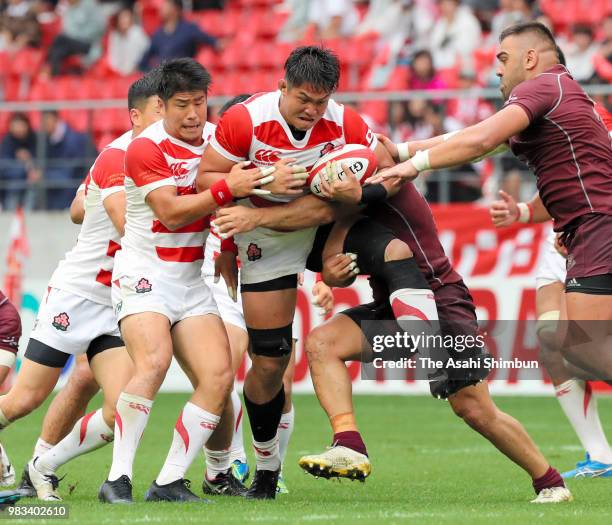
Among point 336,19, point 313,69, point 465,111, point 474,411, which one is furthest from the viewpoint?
point 336,19

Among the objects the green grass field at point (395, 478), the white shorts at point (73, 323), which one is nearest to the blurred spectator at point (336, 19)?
the green grass field at point (395, 478)

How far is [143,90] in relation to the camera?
302 inches

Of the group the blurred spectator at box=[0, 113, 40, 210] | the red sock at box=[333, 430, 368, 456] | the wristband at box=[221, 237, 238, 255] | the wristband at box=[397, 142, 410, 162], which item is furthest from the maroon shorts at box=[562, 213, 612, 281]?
the blurred spectator at box=[0, 113, 40, 210]

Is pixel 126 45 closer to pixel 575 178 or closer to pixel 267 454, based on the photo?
pixel 267 454

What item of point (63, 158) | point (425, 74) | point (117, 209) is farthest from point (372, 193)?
point (63, 158)

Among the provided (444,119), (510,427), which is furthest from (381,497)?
(444,119)

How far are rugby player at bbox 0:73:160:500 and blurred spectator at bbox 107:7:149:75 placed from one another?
1231 centimetres

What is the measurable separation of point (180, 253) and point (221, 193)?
0.60m

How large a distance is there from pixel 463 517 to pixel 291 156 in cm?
201

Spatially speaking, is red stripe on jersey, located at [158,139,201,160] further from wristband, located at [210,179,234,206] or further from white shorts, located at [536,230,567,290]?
white shorts, located at [536,230,567,290]

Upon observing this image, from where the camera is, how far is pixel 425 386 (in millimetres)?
14594

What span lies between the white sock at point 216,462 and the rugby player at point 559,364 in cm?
222

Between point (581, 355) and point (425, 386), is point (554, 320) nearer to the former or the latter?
point (581, 355)

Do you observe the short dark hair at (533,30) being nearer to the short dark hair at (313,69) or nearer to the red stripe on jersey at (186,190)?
the short dark hair at (313,69)
